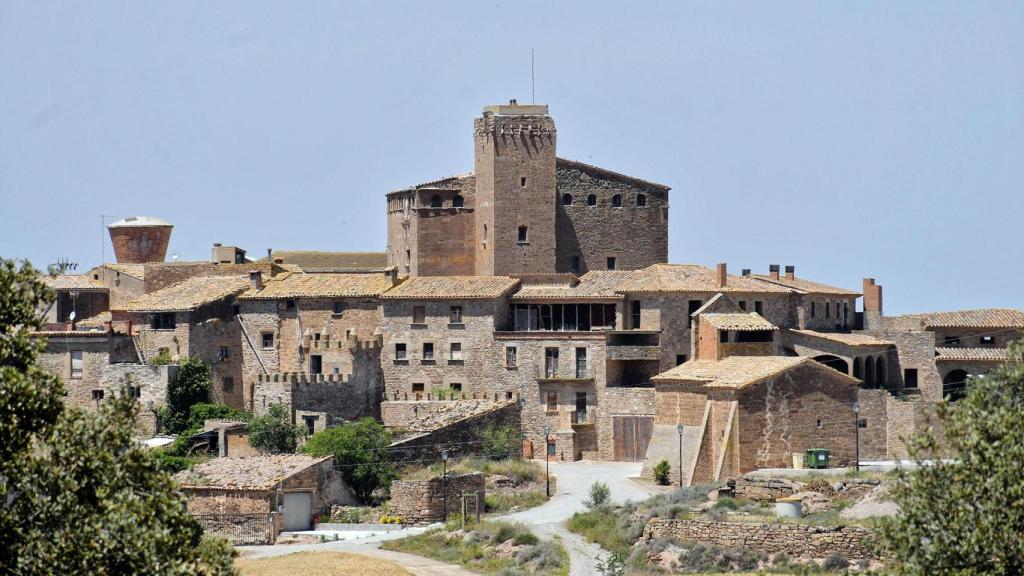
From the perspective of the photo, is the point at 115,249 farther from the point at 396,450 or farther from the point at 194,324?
the point at 396,450

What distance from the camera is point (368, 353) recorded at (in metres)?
69.8

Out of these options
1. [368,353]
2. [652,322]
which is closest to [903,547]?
[652,322]

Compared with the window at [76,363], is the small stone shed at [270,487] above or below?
below

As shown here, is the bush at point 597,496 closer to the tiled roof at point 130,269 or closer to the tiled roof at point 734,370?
the tiled roof at point 734,370

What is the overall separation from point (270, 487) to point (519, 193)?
22.1 metres

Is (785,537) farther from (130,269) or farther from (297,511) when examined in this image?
(130,269)

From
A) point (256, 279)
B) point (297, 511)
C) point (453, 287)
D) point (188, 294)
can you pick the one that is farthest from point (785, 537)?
point (188, 294)

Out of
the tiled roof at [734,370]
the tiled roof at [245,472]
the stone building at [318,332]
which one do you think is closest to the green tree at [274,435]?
the tiled roof at [245,472]

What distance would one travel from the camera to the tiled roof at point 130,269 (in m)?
76.4


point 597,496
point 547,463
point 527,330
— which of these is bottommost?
point 597,496

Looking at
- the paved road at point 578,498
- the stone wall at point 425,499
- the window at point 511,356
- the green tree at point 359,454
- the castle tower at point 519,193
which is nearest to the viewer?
the paved road at point 578,498

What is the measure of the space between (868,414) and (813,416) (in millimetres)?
4842

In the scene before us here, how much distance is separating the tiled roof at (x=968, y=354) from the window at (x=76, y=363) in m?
33.4

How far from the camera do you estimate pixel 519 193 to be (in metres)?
73.6
